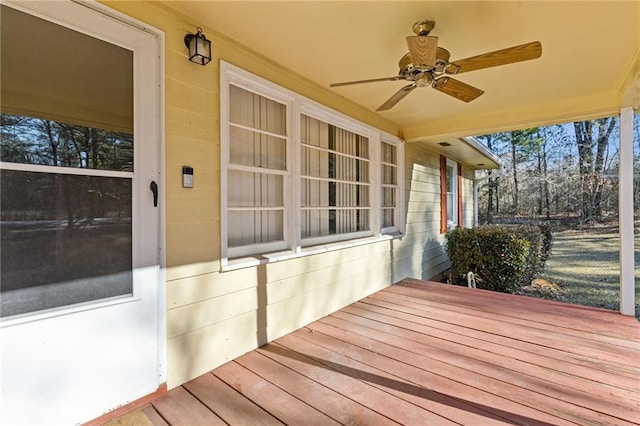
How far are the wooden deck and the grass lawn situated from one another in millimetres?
2342

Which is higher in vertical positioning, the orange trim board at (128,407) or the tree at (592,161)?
the tree at (592,161)

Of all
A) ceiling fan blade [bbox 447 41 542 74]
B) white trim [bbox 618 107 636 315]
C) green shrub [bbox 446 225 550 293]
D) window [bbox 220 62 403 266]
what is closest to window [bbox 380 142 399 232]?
window [bbox 220 62 403 266]

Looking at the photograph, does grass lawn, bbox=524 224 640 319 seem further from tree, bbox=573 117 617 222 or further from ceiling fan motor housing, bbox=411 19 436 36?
ceiling fan motor housing, bbox=411 19 436 36

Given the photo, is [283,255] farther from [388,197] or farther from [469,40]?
[388,197]

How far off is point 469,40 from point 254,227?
2.34 meters

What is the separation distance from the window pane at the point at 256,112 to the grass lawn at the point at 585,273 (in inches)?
199

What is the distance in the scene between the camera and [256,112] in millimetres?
2736

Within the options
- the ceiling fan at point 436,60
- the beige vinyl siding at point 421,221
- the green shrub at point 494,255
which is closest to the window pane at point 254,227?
the ceiling fan at point 436,60

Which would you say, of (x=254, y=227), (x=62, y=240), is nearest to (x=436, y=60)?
(x=254, y=227)

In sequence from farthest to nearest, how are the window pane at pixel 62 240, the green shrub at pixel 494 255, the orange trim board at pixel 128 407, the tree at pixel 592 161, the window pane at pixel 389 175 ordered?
the tree at pixel 592 161 < the green shrub at pixel 494 255 < the window pane at pixel 389 175 < the orange trim board at pixel 128 407 < the window pane at pixel 62 240

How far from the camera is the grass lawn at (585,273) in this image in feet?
18.4

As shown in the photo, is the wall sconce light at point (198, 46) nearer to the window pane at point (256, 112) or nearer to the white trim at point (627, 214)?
the window pane at point (256, 112)

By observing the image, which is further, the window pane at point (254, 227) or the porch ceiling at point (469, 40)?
the window pane at point (254, 227)

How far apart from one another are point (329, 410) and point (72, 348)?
4.71 ft
